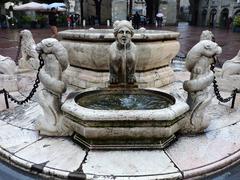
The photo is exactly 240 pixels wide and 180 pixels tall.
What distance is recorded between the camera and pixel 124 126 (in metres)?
3.14

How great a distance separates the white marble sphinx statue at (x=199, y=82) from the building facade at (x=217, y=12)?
31.6 meters

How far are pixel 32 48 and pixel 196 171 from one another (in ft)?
18.4

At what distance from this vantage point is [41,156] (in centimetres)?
313

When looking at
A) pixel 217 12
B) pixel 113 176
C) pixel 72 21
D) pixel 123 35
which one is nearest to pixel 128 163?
pixel 113 176

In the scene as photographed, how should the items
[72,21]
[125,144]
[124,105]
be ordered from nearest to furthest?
[125,144]
[124,105]
[72,21]

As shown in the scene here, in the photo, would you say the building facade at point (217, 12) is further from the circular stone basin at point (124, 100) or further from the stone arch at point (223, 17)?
the circular stone basin at point (124, 100)

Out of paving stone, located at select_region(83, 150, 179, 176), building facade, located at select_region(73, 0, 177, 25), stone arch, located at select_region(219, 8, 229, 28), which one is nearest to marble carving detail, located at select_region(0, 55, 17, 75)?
paving stone, located at select_region(83, 150, 179, 176)

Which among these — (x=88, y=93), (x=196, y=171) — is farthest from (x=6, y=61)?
(x=196, y=171)

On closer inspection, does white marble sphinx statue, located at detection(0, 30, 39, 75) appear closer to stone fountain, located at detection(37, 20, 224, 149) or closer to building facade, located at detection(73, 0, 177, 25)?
stone fountain, located at detection(37, 20, 224, 149)

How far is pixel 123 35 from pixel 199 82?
4.01 feet

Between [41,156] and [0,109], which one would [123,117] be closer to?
[41,156]

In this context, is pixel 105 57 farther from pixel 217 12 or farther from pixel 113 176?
pixel 217 12

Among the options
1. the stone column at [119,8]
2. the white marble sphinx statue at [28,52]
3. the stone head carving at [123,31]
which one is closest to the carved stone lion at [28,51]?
the white marble sphinx statue at [28,52]

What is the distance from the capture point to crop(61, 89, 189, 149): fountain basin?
310 cm
